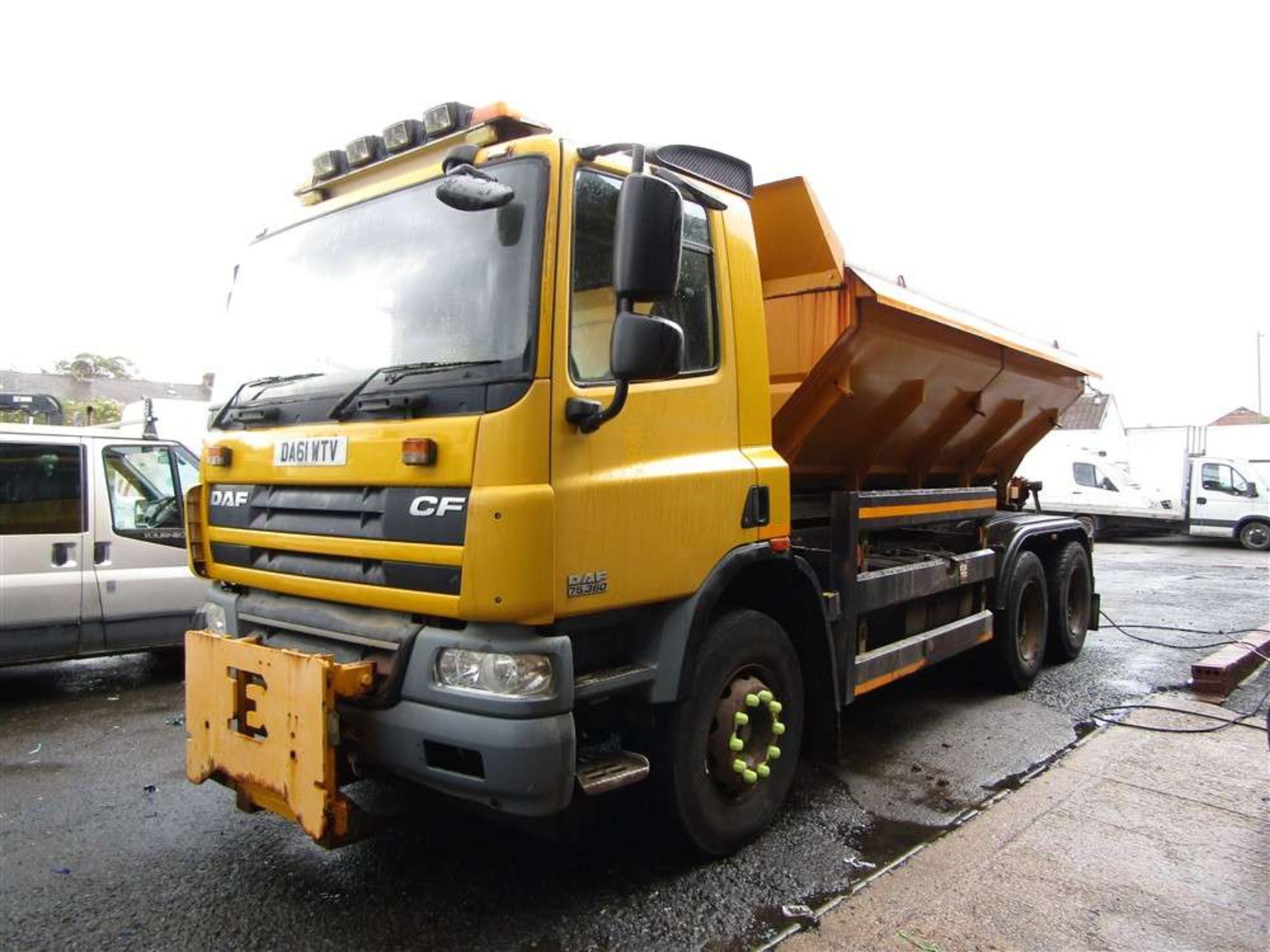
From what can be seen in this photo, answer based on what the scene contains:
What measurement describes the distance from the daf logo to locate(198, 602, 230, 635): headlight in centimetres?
138

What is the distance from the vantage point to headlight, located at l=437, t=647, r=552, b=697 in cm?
275

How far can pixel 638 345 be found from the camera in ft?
9.04

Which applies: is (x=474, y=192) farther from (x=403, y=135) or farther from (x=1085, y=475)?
(x=1085, y=475)

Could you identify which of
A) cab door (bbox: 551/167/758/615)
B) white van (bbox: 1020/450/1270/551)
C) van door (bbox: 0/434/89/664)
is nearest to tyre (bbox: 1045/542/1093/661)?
cab door (bbox: 551/167/758/615)

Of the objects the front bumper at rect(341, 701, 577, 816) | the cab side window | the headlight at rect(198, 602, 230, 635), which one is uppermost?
the cab side window

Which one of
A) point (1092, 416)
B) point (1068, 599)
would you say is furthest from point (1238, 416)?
point (1068, 599)

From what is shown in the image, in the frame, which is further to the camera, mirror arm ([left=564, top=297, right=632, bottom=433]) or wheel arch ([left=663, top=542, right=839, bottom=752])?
wheel arch ([left=663, top=542, right=839, bottom=752])

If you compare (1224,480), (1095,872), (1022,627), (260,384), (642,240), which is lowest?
(1095,872)

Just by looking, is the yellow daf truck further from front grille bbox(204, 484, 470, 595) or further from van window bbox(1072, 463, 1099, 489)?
van window bbox(1072, 463, 1099, 489)

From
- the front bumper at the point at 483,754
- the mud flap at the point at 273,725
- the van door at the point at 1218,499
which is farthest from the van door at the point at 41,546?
the van door at the point at 1218,499

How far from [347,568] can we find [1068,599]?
6.36 meters

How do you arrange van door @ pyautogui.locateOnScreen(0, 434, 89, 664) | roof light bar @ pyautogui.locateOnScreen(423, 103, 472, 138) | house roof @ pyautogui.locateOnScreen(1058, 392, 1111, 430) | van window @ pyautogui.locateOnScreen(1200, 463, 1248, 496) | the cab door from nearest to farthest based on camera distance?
the cab door < roof light bar @ pyautogui.locateOnScreen(423, 103, 472, 138) < van door @ pyautogui.locateOnScreen(0, 434, 89, 664) < van window @ pyautogui.locateOnScreen(1200, 463, 1248, 496) < house roof @ pyautogui.locateOnScreen(1058, 392, 1111, 430)

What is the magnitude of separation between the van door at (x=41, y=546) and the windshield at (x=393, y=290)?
291cm

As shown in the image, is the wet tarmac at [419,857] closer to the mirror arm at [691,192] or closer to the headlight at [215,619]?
the headlight at [215,619]
